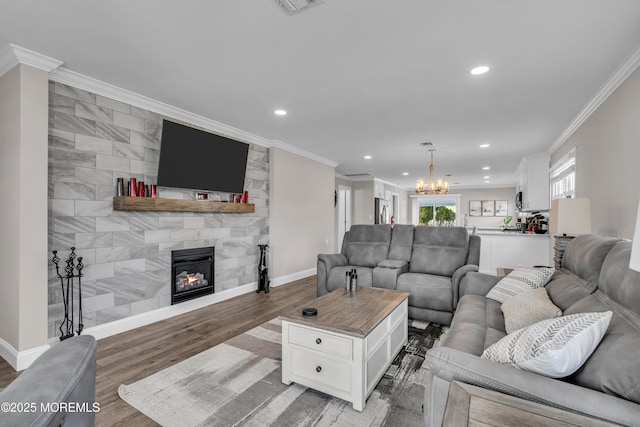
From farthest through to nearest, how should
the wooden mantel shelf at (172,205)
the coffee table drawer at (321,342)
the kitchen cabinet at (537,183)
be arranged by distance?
the kitchen cabinet at (537,183)
the wooden mantel shelf at (172,205)
the coffee table drawer at (321,342)

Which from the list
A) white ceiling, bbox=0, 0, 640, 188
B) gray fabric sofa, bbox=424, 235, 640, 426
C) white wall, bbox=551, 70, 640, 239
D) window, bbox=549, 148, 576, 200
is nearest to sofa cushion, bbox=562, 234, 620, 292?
gray fabric sofa, bbox=424, 235, 640, 426

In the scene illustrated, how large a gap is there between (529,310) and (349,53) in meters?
2.21

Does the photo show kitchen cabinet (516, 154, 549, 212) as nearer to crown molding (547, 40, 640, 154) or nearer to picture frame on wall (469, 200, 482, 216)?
crown molding (547, 40, 640, 154)

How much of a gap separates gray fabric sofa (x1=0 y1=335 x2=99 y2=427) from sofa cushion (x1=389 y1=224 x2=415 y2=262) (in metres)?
3.71

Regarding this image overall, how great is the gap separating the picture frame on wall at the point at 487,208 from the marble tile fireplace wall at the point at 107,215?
1134 centimetres

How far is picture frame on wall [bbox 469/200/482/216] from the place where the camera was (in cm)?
1216

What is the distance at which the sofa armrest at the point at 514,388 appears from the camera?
37.3 inches

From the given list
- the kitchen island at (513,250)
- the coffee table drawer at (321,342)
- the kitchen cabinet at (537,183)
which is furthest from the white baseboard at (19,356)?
the kitchen cabinet at (537,183)

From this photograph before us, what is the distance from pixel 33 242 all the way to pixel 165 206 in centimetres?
122

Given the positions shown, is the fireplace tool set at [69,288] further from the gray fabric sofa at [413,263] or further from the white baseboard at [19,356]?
the gray fabric sofa at [413,263]

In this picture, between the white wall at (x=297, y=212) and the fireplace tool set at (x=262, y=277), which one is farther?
the white wall at (x=297, y=212)

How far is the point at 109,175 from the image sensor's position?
3.19 meters

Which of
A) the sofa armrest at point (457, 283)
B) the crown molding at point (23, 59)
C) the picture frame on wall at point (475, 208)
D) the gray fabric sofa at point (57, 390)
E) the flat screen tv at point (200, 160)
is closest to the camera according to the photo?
the gray fabric sofa at point (57, 390)

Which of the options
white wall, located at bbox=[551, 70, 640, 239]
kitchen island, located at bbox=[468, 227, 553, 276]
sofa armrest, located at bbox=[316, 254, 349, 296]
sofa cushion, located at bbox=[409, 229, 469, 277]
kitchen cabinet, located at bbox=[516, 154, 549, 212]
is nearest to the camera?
white wall, located at bbox=[551, 70, 640, 239]
